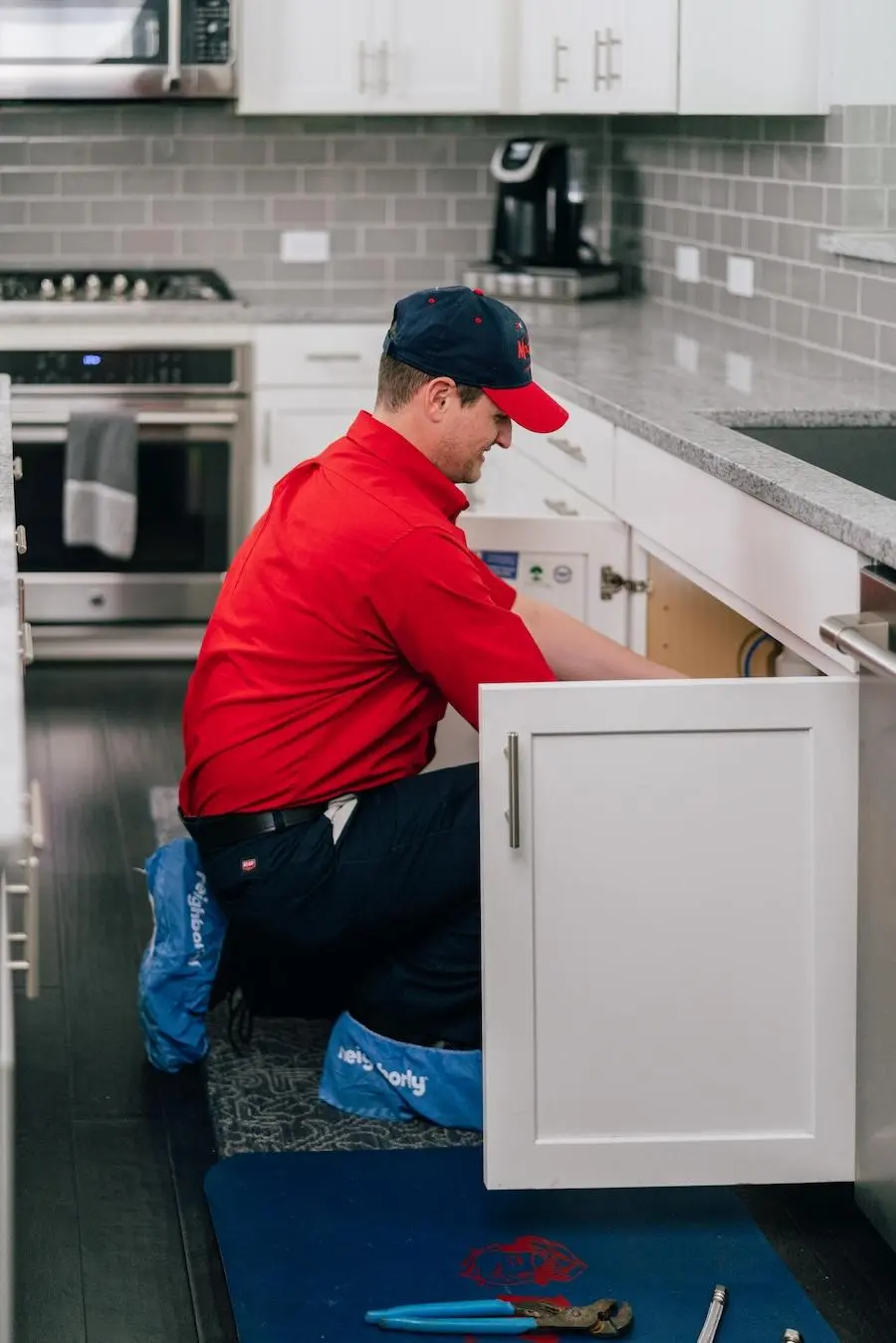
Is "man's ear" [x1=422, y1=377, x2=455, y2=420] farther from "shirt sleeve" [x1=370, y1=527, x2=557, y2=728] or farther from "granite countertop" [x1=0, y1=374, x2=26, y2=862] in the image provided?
"granite countertop" [x1=0, y1=374, x2=26, y2=862]

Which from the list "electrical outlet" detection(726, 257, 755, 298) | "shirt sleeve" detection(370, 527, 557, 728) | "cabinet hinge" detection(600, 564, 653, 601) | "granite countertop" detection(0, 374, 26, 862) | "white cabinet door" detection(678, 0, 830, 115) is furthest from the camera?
"electrical outlet" detection(726, 257, 755, 298)

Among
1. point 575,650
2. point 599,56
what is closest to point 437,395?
point 575,650

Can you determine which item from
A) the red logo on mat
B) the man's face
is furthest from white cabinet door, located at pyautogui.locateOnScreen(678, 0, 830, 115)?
the red logo on mat

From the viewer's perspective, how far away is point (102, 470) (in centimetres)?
488

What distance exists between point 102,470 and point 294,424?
1.75ft

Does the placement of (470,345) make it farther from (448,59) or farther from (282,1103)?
(448,59)

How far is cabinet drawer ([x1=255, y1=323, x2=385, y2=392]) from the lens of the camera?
4961 millimetres

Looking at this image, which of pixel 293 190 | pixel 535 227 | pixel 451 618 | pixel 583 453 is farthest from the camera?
pixel 293 190

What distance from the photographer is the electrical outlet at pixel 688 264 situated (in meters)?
4.87

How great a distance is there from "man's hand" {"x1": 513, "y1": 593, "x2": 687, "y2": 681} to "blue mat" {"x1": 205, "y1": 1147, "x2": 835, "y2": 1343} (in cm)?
71

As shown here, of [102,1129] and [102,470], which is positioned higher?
[102,470]

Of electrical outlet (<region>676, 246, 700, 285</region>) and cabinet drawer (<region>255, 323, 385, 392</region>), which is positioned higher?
electrical outlet (<region>676, 246, 700, 285</region>)

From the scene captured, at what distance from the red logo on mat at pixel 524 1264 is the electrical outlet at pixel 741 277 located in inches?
111

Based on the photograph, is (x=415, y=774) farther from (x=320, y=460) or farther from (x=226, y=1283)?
(x=226, y=1283)
